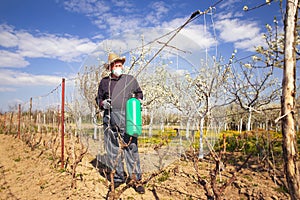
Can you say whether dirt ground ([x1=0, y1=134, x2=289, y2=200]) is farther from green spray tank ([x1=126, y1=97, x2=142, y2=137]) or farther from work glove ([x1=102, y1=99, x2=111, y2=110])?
work glove ([x1=102, y1=99, x2=111, y2=110])

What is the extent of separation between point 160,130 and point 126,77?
1.53 meters

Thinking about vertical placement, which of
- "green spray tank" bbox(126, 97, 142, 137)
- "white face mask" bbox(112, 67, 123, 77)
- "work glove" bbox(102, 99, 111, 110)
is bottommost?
"green spray tank" bbox(126, 97, 142, 137)

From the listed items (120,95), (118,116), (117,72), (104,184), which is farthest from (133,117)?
(104,184)

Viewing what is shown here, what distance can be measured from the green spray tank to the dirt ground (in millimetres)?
748

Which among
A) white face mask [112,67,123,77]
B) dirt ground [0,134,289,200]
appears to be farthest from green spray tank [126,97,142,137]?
dirt ground [0,134,289,200]

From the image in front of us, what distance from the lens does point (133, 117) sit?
135 inches

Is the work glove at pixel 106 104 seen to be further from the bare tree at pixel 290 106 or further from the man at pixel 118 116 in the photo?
the bare tree at pixel 290 106

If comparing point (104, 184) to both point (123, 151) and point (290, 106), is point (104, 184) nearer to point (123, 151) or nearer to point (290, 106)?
point (123, 151)

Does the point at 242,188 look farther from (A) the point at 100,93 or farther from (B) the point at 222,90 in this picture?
(A) the point at 100,93

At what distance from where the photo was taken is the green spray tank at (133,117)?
3.41 meters

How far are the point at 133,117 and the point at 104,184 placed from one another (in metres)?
0.94

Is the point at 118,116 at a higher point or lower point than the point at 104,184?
higher

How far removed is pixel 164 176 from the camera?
429 cm

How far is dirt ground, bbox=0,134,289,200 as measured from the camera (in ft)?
11.1
